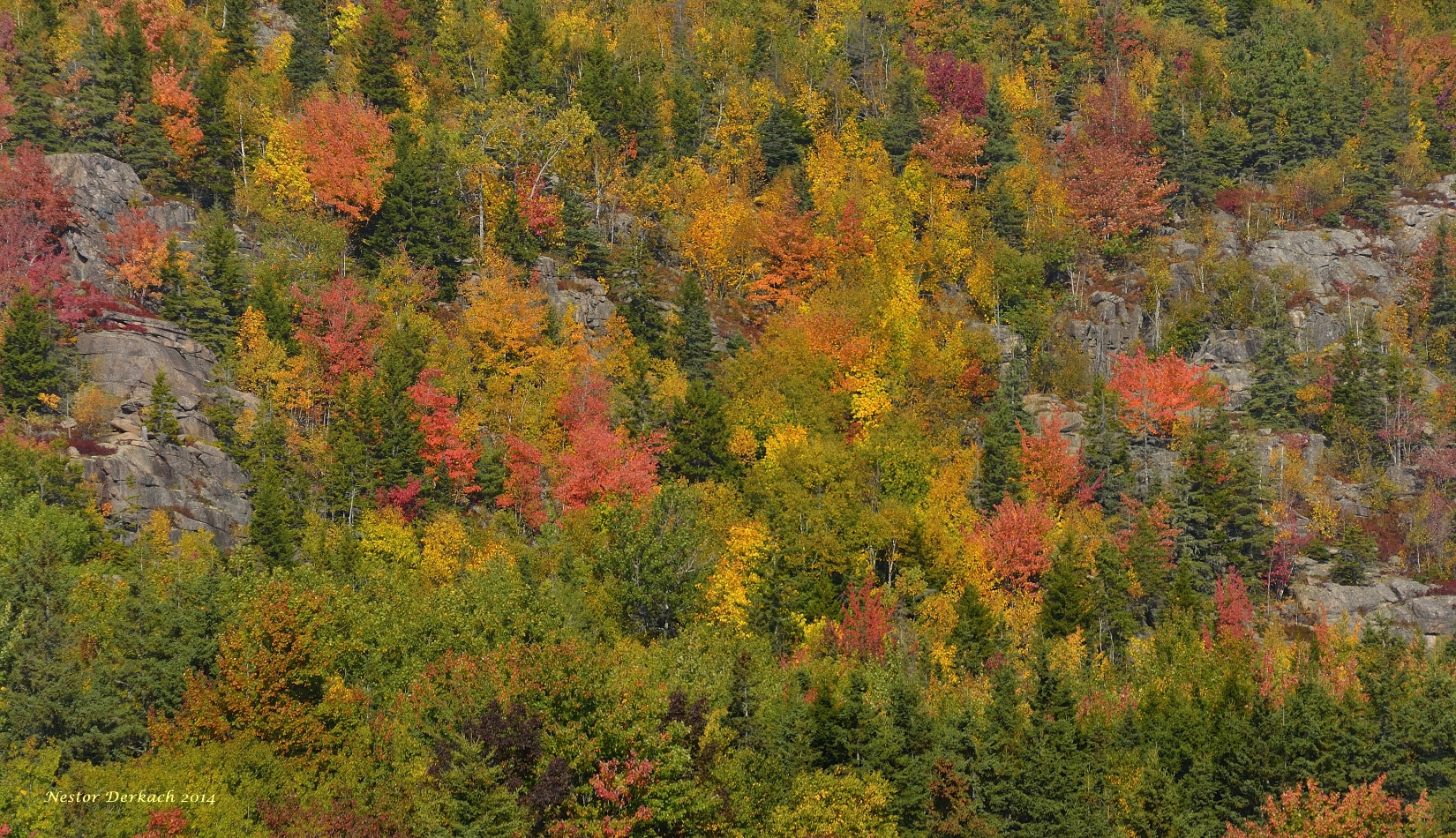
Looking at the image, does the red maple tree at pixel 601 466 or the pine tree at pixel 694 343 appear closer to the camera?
the red maple tree at pixel 601 466

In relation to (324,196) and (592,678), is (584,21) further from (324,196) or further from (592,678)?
(592,678)

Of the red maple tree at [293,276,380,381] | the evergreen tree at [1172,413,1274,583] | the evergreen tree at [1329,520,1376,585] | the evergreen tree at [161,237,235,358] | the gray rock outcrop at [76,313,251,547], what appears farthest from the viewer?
the evergreen tree at [1329,520,1376,585]

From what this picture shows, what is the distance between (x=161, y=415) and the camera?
79625mm

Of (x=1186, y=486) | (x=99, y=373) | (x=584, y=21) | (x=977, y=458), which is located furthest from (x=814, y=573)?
(x=584, y=21)

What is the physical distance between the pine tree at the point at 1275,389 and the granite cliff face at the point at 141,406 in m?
67.8

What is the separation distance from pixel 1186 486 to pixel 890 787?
126 ft

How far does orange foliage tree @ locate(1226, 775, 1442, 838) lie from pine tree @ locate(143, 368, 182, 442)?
57002 millimetres

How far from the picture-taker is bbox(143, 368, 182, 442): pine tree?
7962 centimetres

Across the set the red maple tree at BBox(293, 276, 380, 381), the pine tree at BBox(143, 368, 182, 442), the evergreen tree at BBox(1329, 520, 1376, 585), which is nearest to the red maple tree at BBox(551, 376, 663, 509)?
the red maple tree at BBox(293, 276, 380, 381)

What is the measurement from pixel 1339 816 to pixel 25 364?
68.6m

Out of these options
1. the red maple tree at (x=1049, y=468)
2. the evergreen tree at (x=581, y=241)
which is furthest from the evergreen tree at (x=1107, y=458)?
the evergreen tree at (x=581, y=241)

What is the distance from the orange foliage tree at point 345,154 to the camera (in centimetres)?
9738

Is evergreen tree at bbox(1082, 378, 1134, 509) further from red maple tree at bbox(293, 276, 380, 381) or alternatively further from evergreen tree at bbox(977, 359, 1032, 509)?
red maple tree at bbox(293, 276, 380, 381)

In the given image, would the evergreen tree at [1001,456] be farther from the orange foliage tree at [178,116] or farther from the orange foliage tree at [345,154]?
the orange foliage tree at [178,116]
